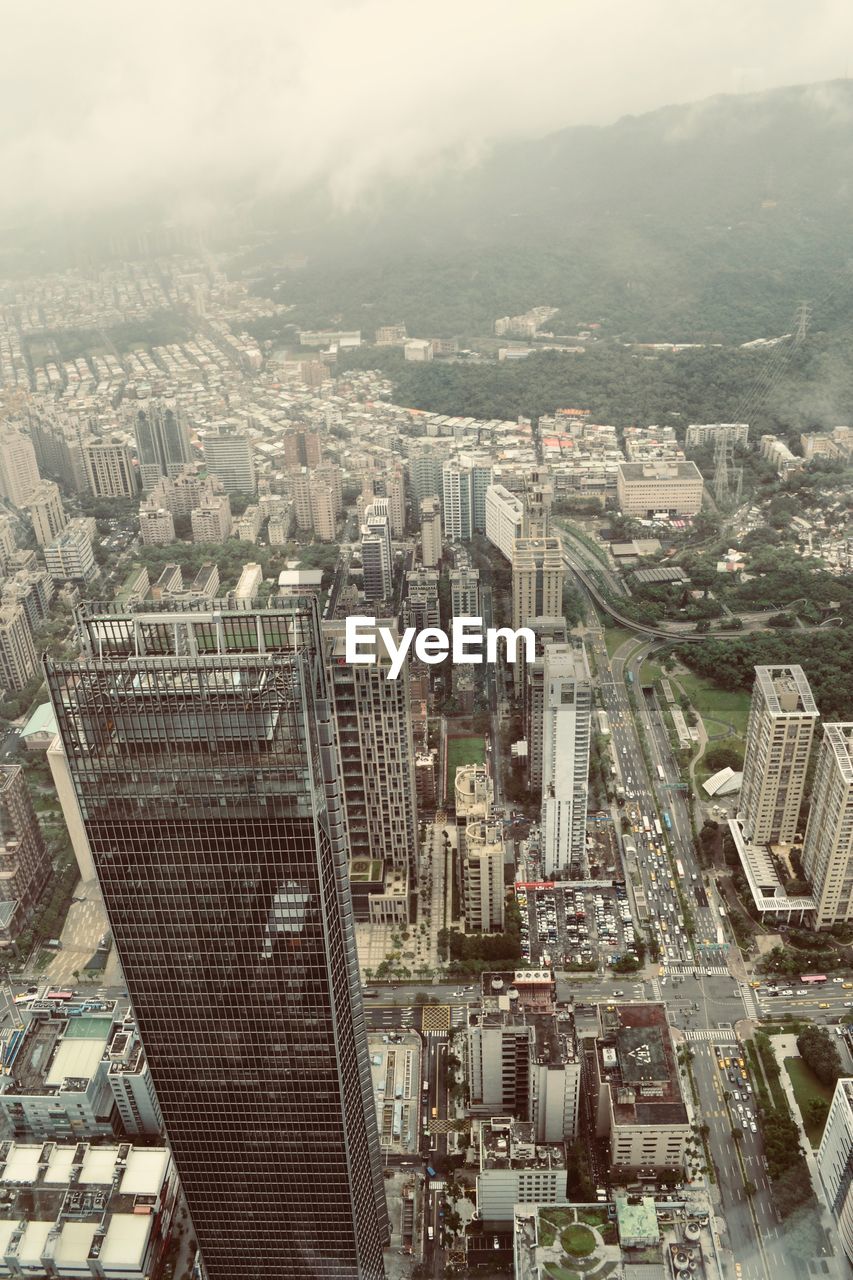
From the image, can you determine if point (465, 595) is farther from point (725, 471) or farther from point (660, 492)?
point (725, 471)

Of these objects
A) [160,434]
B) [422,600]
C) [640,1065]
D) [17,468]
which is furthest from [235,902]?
[17,468]

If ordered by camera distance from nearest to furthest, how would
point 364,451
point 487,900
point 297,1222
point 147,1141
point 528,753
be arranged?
point 297,1222 → point 147,1141 → point 487,900 → point 528,753 → point 364,451

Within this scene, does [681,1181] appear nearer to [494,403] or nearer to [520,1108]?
[520,1108]

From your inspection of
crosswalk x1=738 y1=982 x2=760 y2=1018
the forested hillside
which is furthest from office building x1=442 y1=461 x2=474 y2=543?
crosswalk x1=738 y1=982 x2=760 y2=1018

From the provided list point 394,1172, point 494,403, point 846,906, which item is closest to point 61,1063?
point 394,1172

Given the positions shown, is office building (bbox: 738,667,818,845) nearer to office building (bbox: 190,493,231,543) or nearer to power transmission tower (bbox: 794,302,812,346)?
office building (bbox: 190,493,231,543)

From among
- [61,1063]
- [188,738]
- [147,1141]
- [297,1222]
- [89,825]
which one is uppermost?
[188,738]

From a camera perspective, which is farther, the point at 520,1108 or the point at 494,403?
the point at 494,403
